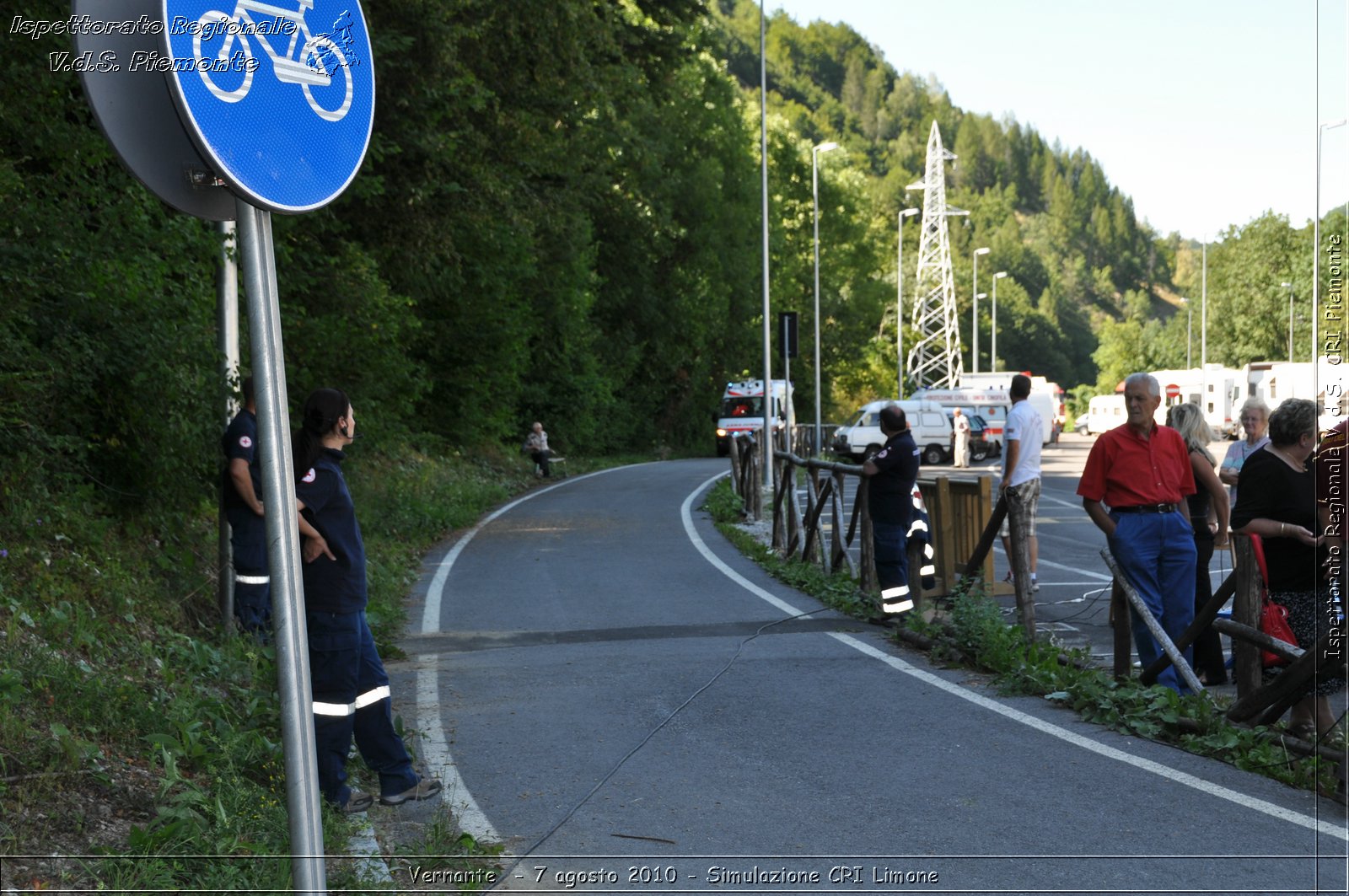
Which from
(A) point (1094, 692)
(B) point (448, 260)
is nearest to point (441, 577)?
(B) point (448, 260)

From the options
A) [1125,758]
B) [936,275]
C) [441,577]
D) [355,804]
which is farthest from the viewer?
[936,275]

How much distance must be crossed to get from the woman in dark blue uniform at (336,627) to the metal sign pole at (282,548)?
8.52ft

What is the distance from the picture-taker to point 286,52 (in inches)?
119

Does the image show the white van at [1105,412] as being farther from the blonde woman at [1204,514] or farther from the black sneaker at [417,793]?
the black sneaker at [417,793]

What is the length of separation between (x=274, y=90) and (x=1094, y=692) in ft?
18.9

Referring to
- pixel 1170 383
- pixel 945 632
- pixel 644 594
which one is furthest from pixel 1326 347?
pixel 1170 383

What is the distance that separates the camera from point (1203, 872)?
4.59 metres

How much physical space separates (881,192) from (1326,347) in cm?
13582

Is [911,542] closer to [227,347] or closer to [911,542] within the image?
[911,542]

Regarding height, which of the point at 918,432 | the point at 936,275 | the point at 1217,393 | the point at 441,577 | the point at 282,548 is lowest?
the point at 441,577

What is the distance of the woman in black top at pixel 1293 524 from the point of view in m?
6.27

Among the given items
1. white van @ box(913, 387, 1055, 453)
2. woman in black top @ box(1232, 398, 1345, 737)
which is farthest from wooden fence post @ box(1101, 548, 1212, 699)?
white van @ box(913, 387, 1055, 453)

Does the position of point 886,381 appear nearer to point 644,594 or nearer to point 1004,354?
point 1004,354

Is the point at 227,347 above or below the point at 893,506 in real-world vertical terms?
above
